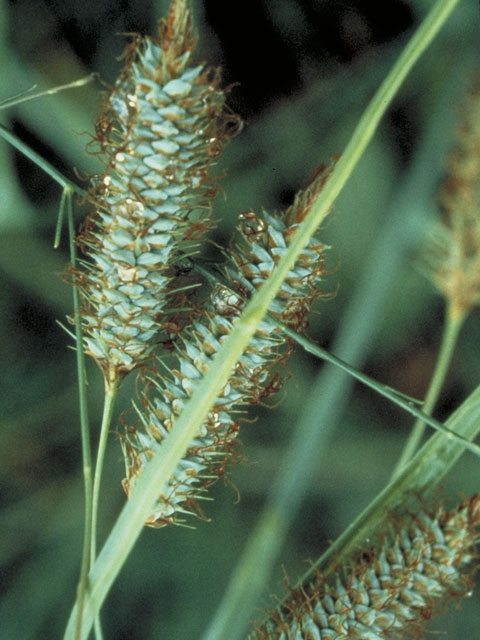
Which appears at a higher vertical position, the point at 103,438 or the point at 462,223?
the point at 103,438

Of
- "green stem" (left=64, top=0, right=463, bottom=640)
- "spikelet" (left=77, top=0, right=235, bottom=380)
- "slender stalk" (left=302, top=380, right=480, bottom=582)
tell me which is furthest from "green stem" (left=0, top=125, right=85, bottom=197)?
"slender stalk" (left=302, top=380, right=480, bottom=582)

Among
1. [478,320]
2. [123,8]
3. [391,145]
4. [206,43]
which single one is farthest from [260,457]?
[123,8]

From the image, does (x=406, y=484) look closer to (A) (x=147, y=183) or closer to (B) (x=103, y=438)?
(B) (x=103, y=438)

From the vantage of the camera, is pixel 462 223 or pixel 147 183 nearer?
pixel 147 183

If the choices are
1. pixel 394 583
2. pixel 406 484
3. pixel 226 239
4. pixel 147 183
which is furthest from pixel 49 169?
pixel 394 583

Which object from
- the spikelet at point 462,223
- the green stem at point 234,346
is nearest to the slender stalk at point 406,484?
the spikelet at point 462,223

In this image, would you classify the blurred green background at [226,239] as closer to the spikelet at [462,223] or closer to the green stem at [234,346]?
the spikelet at [462,223]
